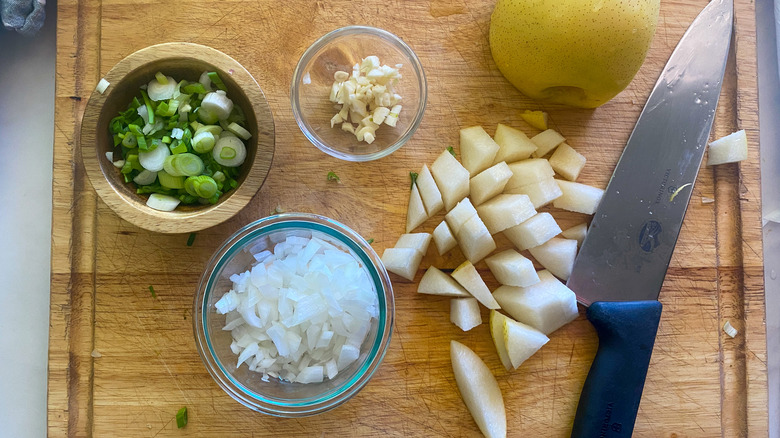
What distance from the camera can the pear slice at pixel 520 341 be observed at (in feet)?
5.36

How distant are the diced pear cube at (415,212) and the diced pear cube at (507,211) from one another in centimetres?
20

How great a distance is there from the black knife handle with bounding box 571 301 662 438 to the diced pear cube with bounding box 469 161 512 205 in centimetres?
46

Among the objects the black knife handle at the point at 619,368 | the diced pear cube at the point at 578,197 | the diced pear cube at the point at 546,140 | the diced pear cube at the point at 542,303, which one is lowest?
the black knife handle at the point at 619,368

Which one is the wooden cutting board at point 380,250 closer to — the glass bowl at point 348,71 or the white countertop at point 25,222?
the glass bowl at point 348,71

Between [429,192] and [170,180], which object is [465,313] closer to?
→ [429,192]

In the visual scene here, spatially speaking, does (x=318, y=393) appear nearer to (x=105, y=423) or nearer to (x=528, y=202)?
(x=105, y=423)

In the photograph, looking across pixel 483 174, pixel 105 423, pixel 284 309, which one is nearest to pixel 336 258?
pixel 284 309

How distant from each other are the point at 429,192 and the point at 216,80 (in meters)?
0.70

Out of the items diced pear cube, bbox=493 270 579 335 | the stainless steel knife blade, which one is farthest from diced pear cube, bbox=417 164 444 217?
the stainless steel knife blade

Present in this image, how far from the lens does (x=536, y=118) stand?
1736mm

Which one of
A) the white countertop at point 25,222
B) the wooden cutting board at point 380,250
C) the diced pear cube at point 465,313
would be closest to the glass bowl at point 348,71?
the wooden cutting board at point 380,250

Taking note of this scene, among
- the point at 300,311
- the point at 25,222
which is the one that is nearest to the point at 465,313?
the point at 300,311

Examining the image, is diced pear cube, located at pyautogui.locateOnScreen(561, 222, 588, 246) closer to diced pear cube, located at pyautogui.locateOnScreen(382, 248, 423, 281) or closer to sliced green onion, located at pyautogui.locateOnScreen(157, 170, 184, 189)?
diced pear cube, located at pyautogui.locateOnScreen(382, 248, 423, 281)

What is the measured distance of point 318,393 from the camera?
5.16 ft
